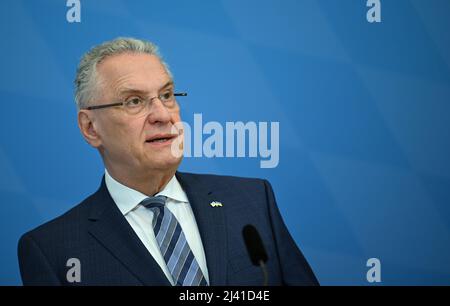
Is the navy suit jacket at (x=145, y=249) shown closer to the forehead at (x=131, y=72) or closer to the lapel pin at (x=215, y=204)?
the lapel pin at (x=215, y=204)

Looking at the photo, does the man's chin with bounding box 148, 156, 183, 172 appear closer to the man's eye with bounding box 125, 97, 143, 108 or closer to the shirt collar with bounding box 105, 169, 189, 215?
the shirt collar with bounding box 105, 169, 189, 215

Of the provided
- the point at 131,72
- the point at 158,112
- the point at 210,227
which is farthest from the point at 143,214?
the point at 131,72

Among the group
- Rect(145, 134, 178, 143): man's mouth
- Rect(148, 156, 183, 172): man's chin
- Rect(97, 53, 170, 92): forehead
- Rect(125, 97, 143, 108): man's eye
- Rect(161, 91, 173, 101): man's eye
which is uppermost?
Rect(97, 53, 170, 92): forehead

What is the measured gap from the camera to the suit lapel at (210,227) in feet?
7.62

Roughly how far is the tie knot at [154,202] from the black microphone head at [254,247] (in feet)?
1.89

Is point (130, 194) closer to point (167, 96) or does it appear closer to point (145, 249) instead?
point (145, 249)

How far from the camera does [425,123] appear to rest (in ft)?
9.45

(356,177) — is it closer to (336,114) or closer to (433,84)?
(336,114)

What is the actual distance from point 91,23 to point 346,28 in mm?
1225

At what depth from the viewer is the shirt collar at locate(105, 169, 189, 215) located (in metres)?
2.44

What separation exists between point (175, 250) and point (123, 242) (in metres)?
0.21

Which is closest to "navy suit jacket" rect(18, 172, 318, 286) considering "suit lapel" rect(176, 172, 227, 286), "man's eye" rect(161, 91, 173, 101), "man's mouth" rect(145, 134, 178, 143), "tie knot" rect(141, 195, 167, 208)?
"suit lapel" rect(176, 172, 227, 286)
